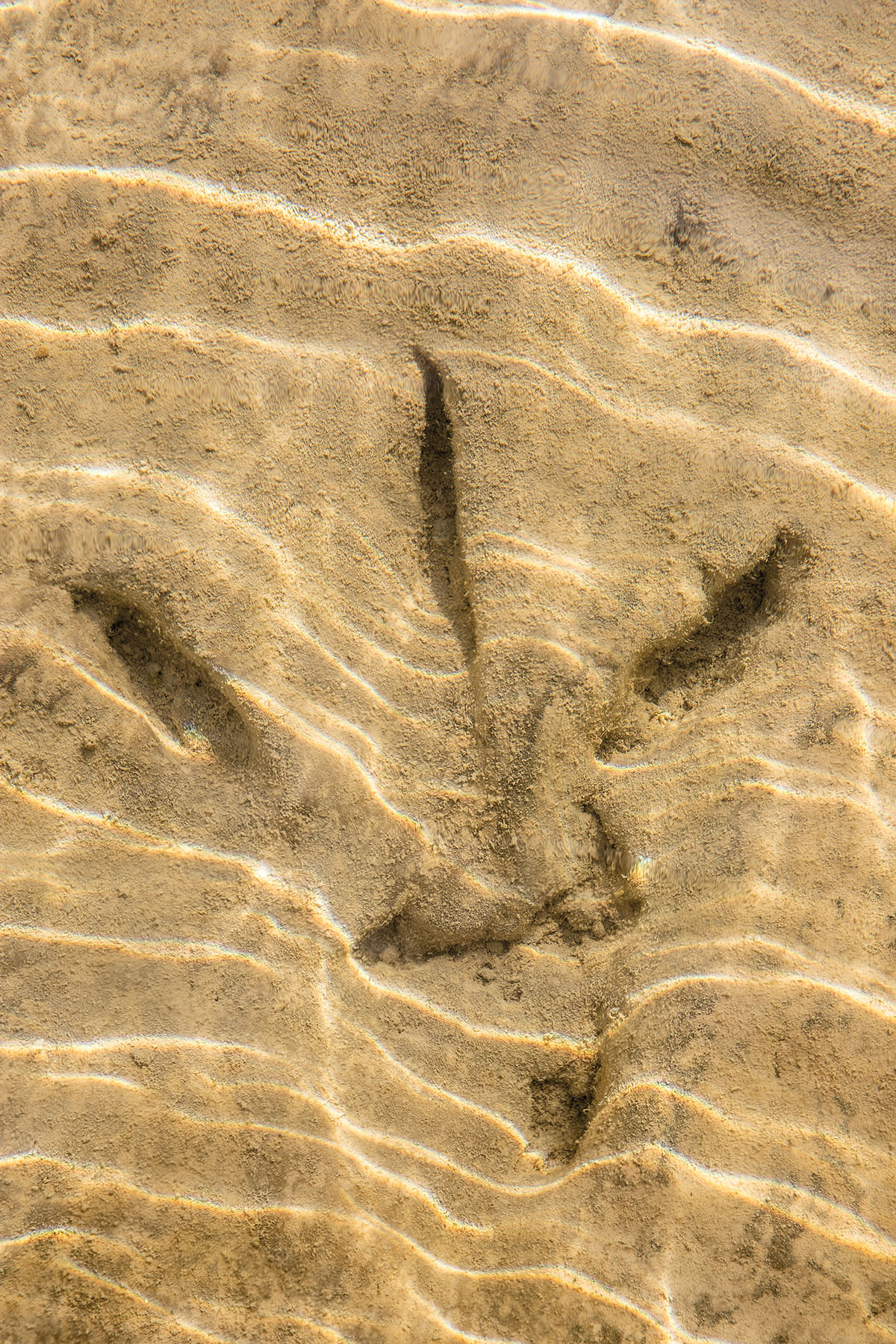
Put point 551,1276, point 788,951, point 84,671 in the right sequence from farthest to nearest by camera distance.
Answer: point 84,671
point 788,951
point 551,1276

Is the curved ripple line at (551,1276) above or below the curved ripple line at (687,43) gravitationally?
below

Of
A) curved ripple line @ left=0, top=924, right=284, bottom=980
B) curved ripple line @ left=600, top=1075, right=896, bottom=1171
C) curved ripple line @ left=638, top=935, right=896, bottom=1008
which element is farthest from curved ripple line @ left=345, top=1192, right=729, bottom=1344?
curved ripple line @ left=638, top=935, right=896, bottom=1008

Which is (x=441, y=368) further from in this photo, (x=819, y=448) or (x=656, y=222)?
(x=819, y=448)

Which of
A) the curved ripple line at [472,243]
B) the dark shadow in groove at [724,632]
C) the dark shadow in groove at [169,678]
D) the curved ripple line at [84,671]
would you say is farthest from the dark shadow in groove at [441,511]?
the curved ripple line at [84,671]

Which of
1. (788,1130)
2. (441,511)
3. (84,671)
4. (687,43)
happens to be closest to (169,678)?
(84,671)

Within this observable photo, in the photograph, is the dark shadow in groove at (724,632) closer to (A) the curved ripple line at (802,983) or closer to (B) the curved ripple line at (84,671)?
(A) the curved ripple line at (802,983)

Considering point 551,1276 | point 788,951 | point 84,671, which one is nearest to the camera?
point 551,1276

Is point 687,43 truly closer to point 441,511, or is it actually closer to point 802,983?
point 441,511
